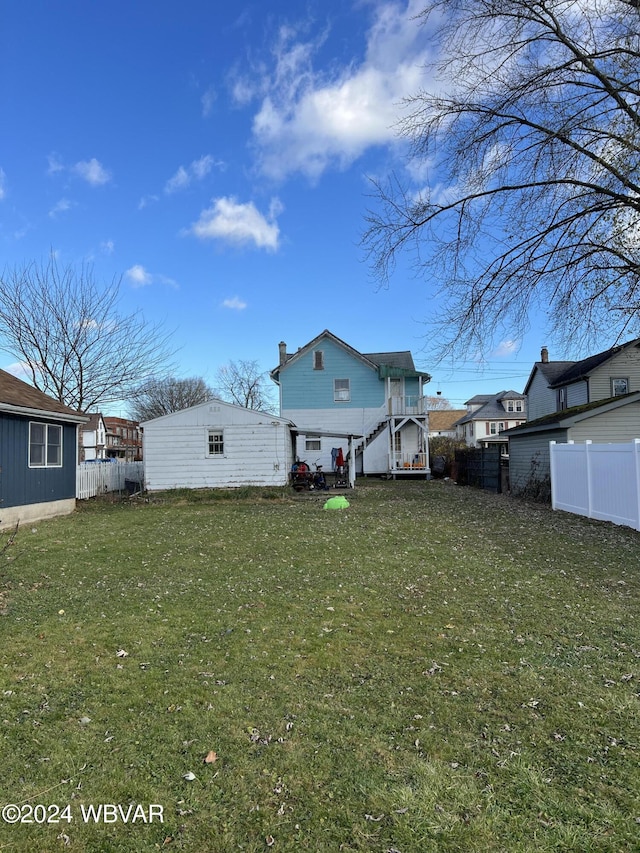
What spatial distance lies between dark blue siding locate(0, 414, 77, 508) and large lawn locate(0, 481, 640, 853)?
557 centimetres

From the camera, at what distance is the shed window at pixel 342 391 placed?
2577 cm

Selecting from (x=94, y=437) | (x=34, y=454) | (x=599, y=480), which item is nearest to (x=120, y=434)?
(x=94, y=437)

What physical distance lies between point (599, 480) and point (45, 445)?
13.9m

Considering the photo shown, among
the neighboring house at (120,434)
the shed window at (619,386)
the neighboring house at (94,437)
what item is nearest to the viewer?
the shed window at (619,386)

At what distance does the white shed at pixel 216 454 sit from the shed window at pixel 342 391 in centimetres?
864

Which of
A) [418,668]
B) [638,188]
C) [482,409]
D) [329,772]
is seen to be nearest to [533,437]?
[638,188]

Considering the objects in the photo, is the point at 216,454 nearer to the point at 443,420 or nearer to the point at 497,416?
the point at 497,416

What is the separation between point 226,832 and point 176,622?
8.77 feet

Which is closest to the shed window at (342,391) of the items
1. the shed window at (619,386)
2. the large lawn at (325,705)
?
the shed window at (619,386)

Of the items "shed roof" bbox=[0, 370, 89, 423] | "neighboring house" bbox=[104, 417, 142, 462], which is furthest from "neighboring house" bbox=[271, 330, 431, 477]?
"neighboring house" bbox=[104, 417, 142, 462]

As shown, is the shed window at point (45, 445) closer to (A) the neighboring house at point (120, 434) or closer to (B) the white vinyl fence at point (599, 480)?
(B) the white vinyl fence at point (599, 480)

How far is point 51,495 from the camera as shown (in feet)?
42.5

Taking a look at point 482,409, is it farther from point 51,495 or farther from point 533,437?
point 51,495

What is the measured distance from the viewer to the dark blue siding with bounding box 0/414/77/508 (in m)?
11.1
